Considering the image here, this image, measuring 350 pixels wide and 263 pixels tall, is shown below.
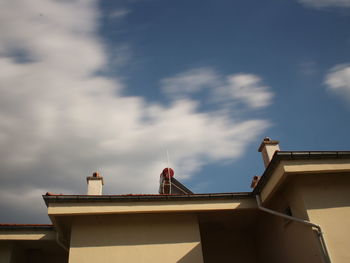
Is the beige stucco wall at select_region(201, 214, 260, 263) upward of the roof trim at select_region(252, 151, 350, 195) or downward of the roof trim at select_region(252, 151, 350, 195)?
downward

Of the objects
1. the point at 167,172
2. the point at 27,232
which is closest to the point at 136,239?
the point at 27,232

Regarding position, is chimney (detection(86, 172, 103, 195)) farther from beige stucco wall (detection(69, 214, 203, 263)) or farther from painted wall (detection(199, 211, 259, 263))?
painted wall (detection(199, 211, 259, 263))

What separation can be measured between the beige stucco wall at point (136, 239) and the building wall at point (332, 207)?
391 cm

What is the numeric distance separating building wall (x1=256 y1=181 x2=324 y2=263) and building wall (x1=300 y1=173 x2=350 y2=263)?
0.92ft

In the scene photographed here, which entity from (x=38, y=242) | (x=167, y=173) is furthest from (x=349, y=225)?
(x=38, y=242)

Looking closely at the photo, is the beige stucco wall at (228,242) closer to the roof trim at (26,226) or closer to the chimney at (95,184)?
the chimney at (95,184)

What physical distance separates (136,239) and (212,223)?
3190 mm

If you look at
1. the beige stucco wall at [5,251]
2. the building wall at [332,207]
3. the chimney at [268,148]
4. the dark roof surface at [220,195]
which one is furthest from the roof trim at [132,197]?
the beige stucco wall at [5,251]

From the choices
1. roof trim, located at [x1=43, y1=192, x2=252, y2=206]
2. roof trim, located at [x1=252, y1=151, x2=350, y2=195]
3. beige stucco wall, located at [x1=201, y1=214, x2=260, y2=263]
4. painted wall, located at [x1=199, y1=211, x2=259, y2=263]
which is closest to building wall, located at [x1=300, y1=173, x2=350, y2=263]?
roof trim, located at [x1=252, y1=151, x2=350, y2=195]

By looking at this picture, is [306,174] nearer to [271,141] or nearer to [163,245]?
[271,141]

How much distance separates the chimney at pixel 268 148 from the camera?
12.4m

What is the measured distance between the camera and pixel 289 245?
34.6 feet

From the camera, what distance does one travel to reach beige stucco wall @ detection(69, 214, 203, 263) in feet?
35.3

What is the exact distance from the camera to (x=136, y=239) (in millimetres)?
11094
